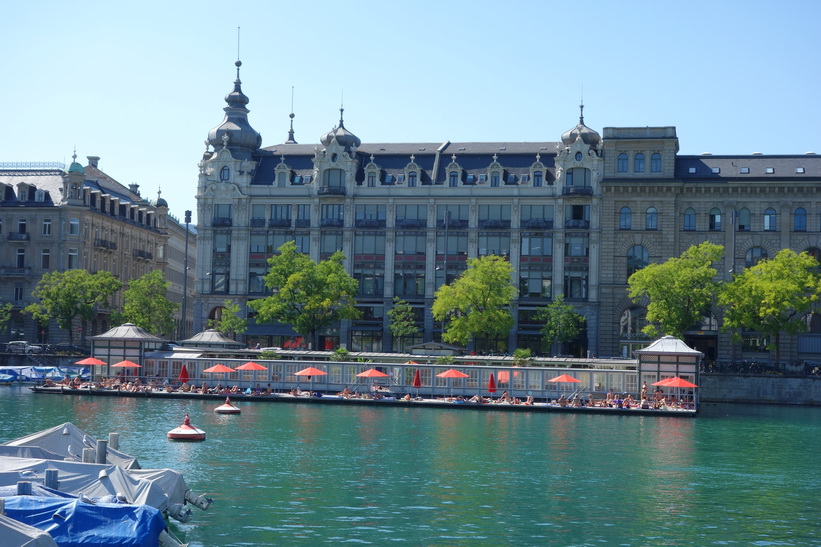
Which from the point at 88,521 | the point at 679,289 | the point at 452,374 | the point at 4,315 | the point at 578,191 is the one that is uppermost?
the point at 578,191

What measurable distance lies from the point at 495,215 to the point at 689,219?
20236mm

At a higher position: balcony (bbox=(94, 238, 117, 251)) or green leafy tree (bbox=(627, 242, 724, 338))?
balcony (bbox=(94, 238, 117, 251))

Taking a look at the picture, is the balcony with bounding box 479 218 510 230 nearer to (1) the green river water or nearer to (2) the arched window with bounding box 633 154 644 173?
(2) the arched window with bounding box 633 154 644 173

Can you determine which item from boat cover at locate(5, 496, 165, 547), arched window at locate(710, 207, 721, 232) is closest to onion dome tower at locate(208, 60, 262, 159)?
arched window at locate(710, 207, 721, 232)

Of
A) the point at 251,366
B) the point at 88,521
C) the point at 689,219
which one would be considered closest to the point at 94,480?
the point at 88,521

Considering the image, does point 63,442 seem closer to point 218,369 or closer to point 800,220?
point 218,369

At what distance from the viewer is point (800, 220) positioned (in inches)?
4594

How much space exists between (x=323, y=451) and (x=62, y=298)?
2926 inches

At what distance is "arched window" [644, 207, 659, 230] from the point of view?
392 ft

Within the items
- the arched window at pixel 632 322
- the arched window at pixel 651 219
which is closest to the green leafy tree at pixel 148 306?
the arched window at pixel 632 322

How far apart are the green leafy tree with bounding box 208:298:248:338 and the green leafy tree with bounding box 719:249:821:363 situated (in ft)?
161

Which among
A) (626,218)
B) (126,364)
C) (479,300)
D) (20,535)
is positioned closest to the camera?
(20,535)

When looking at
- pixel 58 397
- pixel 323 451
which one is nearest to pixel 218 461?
pixel 323 451

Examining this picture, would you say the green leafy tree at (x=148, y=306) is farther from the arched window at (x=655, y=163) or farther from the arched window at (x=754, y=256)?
the arched window at (x=754, y=256)
